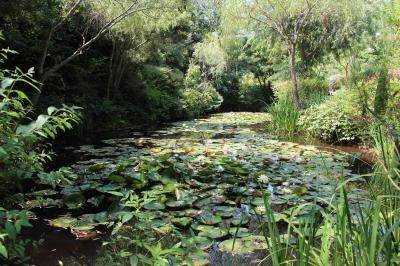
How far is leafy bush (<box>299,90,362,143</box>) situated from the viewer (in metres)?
7.50

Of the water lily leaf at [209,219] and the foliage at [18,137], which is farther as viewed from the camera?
the water lily leaf at [209,219]

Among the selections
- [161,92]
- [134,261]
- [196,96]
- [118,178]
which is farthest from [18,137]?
[196,96]

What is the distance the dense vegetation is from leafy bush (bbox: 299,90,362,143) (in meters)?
0.04

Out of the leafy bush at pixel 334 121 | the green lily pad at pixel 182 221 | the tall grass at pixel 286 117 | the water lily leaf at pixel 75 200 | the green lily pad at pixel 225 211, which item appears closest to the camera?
the green lily pad at pixel 182 221

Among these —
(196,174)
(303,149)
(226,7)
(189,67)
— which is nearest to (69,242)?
(196,174)

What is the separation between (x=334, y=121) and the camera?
774cm

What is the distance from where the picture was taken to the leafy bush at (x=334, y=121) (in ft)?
24.6

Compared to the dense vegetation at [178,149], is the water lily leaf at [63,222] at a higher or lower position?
lower

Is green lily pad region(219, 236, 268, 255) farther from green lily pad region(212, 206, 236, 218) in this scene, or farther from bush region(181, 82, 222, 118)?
bush region(181, 82, 222, 118)

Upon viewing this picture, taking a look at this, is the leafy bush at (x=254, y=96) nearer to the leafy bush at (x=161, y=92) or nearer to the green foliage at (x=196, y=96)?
the green foliage at (x=196, y=96)

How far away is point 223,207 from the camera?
348 centimetres

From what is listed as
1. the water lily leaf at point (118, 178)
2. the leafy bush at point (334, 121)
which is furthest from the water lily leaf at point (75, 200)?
the leafy bush at point (334, 121)

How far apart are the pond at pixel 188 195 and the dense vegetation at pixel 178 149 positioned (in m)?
0.02

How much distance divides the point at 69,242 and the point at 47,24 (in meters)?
6.19
